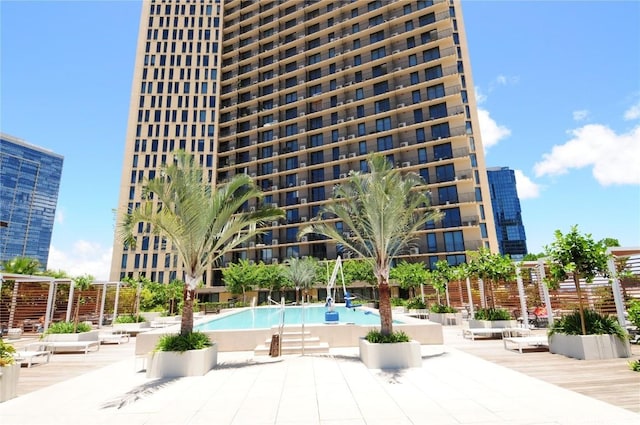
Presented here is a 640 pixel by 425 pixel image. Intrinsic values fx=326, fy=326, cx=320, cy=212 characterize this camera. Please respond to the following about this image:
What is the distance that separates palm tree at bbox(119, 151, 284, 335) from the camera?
9.30 m

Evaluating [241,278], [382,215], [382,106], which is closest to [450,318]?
[382,215]

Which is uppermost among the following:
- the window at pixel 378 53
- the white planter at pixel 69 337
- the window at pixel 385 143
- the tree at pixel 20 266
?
the window at pixel 378 53

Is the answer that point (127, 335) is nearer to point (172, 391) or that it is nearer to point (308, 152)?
point (172, 391)

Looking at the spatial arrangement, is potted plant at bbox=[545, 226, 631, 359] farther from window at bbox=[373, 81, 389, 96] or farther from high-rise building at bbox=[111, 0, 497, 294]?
window at bbox=[373, 81, 389, 96]

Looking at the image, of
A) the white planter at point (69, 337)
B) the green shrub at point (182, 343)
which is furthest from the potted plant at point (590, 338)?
the white planter at point (69, 337)

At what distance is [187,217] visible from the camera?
942 cm

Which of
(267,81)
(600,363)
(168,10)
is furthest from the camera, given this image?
(168,10)

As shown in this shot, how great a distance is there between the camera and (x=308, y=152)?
48375 millimetres

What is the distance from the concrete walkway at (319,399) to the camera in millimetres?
5469

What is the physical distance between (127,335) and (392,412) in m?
15.5

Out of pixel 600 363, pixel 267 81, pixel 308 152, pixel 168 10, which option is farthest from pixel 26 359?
pixel 168 10

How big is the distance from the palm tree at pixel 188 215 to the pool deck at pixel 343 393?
2483mm

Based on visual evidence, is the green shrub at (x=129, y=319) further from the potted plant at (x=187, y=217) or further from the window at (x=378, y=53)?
the window at (x=378, y=53)

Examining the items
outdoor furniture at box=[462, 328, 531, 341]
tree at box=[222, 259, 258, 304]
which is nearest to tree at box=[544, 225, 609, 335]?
outdoor furniture at box=[462, 328, 531, 341]
